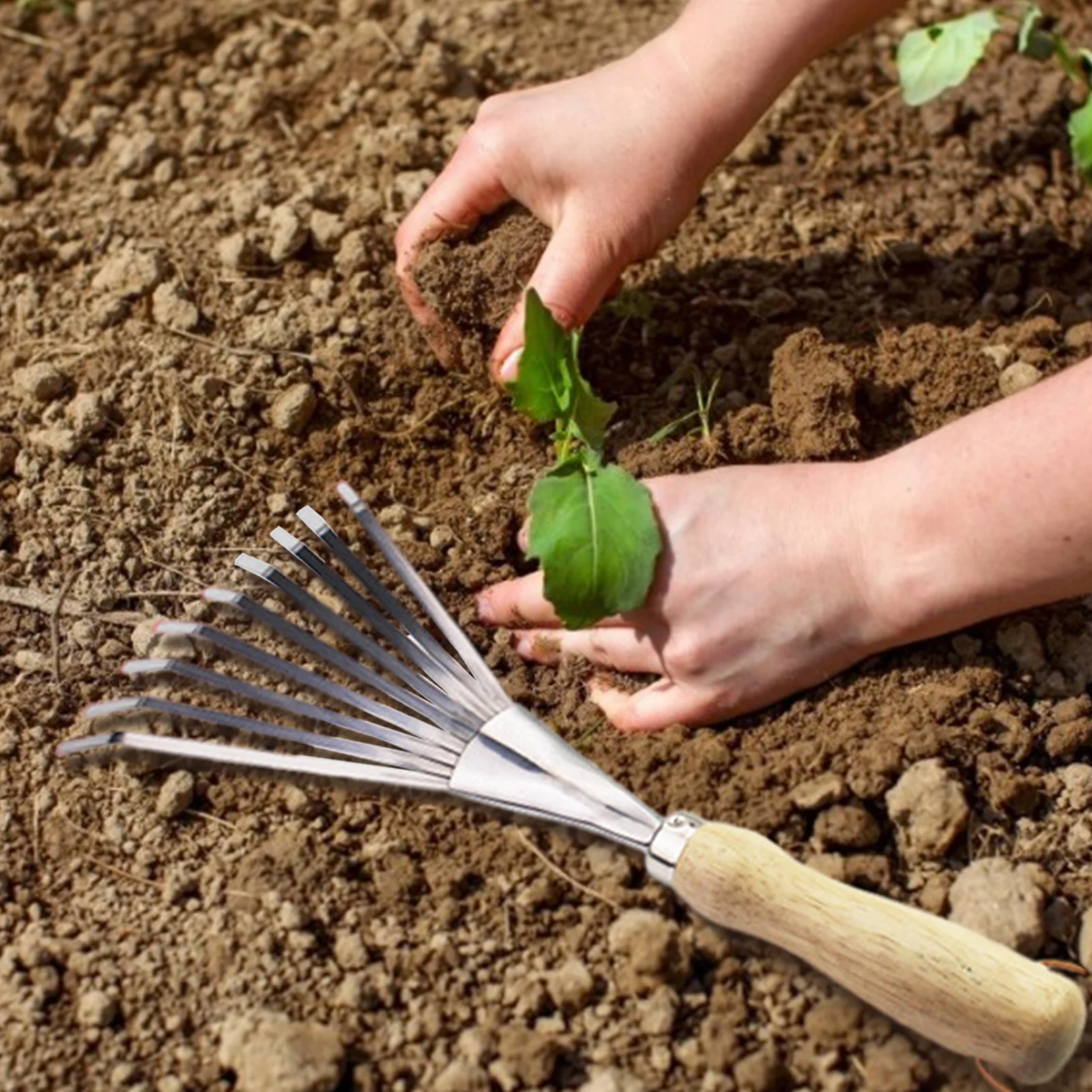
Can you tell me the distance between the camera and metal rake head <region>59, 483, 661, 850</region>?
179cm

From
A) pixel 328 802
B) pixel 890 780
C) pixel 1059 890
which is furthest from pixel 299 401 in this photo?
pixel 1059 890

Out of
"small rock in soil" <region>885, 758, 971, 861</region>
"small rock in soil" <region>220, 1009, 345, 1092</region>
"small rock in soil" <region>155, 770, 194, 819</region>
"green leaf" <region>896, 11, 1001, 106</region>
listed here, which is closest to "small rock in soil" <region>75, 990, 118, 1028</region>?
"small rock in soil" <region>220, 1009, 345, 1092</region>

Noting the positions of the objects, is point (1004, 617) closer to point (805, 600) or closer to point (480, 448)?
point (805, 600)

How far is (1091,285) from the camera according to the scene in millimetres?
2451

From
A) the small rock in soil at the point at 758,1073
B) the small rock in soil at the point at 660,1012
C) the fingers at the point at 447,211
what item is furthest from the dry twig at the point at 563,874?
the fingers at the point at 447,211

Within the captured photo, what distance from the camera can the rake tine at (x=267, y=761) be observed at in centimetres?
182

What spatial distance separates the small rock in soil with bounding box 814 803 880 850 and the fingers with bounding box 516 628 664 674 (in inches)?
10.8

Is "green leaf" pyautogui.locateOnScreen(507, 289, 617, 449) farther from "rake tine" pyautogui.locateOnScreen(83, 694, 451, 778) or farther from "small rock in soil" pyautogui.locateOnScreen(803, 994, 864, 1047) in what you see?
"small rock in soil" pyautogui.locateOnScreen(803, 994, 864, 1047)

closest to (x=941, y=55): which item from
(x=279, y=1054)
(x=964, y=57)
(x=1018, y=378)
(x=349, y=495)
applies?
(x=964, y=57)

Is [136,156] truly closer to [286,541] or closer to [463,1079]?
[286,541]

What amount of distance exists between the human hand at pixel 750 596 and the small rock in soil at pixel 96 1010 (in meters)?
0.68

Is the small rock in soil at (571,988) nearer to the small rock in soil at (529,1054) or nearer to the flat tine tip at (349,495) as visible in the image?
the small rock in soil at (529,1054)

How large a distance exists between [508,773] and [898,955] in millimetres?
482

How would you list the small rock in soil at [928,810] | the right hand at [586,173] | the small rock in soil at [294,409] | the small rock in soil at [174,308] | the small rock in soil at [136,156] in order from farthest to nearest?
1. the small rock in soil at [136,156]
2. the small rock in soil at [174,308]
3. the small rock in soil at [294,409]
4. the right hand at [586,173]
5. the small rock in soil at [928,810]
